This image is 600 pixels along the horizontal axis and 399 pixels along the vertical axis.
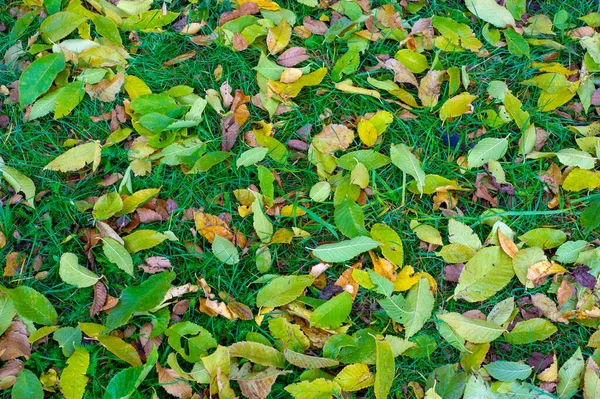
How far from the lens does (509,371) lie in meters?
1.72

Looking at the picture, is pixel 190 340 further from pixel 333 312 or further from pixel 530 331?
pixel 530 331

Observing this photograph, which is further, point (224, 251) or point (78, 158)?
point (78, 158)

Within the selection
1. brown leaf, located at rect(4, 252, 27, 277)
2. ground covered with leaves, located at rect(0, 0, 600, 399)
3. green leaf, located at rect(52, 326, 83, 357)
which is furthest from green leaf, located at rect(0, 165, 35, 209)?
green leaf, located at rect(52, 326, 83, 357)

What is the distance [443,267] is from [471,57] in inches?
39.2

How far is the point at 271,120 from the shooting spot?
7.35 ft

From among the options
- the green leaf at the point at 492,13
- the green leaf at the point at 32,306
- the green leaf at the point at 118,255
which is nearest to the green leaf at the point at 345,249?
the green leaf at the point at 118,255

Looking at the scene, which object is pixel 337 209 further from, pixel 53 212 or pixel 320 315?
pixel 53 212

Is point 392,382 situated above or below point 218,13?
below

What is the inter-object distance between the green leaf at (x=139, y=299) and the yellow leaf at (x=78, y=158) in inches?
21.3

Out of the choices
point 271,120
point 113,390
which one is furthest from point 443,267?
point 113,390

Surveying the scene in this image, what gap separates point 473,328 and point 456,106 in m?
0.90

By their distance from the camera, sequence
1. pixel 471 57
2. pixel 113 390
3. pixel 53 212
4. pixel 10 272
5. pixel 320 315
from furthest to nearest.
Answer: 1. pixel 471 57
2. pixel 53 212
3. pixel 10 272
4. pixel 320 315
5. pixel 113 390

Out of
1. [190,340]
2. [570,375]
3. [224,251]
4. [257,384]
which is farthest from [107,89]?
[570,375]

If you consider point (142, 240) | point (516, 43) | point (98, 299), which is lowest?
point (98, 299)
